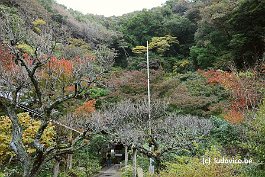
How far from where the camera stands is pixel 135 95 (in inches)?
791

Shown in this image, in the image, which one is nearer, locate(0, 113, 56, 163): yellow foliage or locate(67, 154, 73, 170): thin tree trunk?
locate(0, 113, 56, 163): yellow foliage

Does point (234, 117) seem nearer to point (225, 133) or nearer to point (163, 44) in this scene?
point (225, 133)

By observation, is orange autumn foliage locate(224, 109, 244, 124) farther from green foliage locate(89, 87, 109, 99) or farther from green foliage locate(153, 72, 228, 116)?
green foliage locate(89, 87, 109, 99)

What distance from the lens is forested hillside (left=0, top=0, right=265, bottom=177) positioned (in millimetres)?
6637

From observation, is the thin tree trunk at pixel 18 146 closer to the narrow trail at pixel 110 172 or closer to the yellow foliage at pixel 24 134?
the yellow foliage at pixel 24 134

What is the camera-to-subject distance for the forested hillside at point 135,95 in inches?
261

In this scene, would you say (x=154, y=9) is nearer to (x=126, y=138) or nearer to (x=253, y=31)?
(x=253, y=31)

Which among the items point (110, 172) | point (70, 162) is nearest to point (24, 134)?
point (70, 162)

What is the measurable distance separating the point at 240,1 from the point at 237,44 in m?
2.67

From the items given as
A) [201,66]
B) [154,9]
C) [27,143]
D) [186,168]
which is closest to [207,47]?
[201,66]

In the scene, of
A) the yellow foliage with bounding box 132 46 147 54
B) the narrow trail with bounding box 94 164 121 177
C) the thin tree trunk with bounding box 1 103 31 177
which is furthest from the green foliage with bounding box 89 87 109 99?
the thin tree trunk with bounding box 1 103 31 177

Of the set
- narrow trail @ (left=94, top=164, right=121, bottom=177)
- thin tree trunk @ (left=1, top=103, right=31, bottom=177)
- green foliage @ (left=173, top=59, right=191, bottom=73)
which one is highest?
green foliage @ (left=173, top=59, right=191, bottom=73)

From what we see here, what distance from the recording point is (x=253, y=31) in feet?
67.1

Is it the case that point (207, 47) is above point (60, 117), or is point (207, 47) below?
above
